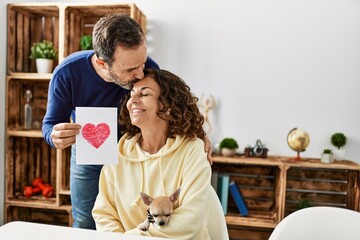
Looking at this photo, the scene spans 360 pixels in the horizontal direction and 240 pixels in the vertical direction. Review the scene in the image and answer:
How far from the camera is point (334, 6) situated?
2631 millimetres

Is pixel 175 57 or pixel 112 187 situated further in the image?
pixel 175 57

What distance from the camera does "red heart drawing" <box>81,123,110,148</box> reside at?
123 cm

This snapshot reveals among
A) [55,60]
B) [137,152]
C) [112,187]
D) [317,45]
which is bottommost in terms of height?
[112,187]

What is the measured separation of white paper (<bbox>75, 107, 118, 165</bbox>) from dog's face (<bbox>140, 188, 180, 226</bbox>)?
20 cm

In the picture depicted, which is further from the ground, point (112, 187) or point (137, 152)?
point (137, 152)

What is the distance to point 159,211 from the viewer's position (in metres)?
1.21

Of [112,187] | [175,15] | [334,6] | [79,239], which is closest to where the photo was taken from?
[79,239]

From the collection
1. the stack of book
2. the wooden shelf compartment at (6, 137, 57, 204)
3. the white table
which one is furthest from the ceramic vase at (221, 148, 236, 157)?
the white table

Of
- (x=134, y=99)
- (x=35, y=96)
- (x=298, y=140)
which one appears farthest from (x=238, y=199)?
(x=35, y=96)

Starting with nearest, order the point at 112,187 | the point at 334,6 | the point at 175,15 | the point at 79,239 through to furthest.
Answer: the point at 79,239 < the point at 112,187 < the point at 334,6 < the point at 175,15

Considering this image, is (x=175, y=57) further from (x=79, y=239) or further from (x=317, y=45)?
(x=79, y=239)

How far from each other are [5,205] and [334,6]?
9.60 feet

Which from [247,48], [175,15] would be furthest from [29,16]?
[247,48]

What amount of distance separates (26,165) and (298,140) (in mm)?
2179
